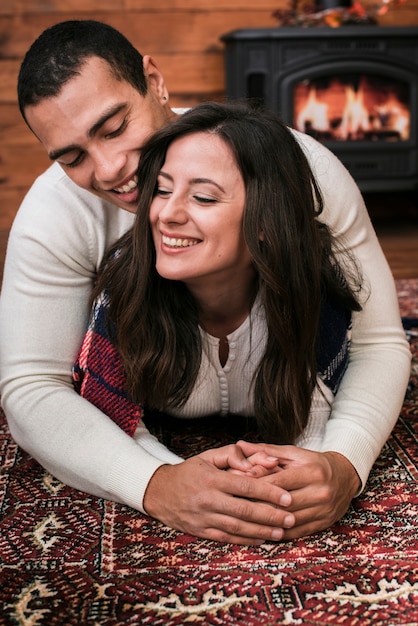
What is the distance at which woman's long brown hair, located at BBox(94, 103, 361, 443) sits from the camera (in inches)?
54.2

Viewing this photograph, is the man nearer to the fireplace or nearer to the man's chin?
the man's chin

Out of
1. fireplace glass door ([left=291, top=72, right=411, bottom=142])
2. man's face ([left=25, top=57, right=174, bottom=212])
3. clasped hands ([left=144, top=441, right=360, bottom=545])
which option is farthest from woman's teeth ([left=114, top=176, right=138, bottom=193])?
fireplace glass door ([left=291, top=72, right=411, bottom=142])

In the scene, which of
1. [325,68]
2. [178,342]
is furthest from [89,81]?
[325,68]

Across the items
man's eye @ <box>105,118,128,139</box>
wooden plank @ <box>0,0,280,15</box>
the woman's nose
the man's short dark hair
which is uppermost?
the man's short dark hair

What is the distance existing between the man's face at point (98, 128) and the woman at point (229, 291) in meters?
0.07

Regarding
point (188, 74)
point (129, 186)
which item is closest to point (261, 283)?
point (129, 186)

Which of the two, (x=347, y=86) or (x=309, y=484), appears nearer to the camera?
(x=309, y=484)

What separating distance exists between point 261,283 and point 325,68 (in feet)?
7.58

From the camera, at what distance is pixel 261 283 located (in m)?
1.45

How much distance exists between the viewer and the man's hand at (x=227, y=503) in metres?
1.28

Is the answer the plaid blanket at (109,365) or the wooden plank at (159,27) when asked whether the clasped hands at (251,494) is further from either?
the wooden plank at (159,27)

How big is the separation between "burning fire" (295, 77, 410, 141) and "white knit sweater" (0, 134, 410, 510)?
6.83 ft

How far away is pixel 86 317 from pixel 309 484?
1.71 feet

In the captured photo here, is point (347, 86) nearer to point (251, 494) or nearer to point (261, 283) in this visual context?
point (261, 283)
